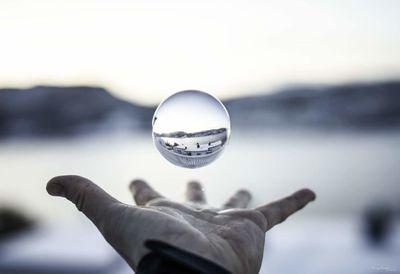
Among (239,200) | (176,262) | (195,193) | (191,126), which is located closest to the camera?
(176,262)

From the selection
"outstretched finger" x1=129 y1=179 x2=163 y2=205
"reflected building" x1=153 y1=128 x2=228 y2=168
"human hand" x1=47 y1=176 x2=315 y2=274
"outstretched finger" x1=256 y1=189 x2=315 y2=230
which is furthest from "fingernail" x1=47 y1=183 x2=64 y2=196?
"outstretched finger" x1=256 y1=189 x2=315 y2=230

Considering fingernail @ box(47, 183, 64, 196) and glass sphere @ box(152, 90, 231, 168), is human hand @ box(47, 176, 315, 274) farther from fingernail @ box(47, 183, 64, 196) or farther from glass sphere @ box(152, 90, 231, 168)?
glass sphere @ box(152, 90, 231, 168)

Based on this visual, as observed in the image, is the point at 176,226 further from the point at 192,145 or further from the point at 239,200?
the point at 239,200

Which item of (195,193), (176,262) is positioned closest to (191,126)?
(195,193)

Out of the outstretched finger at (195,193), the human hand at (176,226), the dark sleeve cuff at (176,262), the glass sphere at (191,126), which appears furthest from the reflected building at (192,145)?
the dark sleeve cuff at (176,262)

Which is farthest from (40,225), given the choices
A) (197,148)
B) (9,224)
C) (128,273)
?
(197,148)
